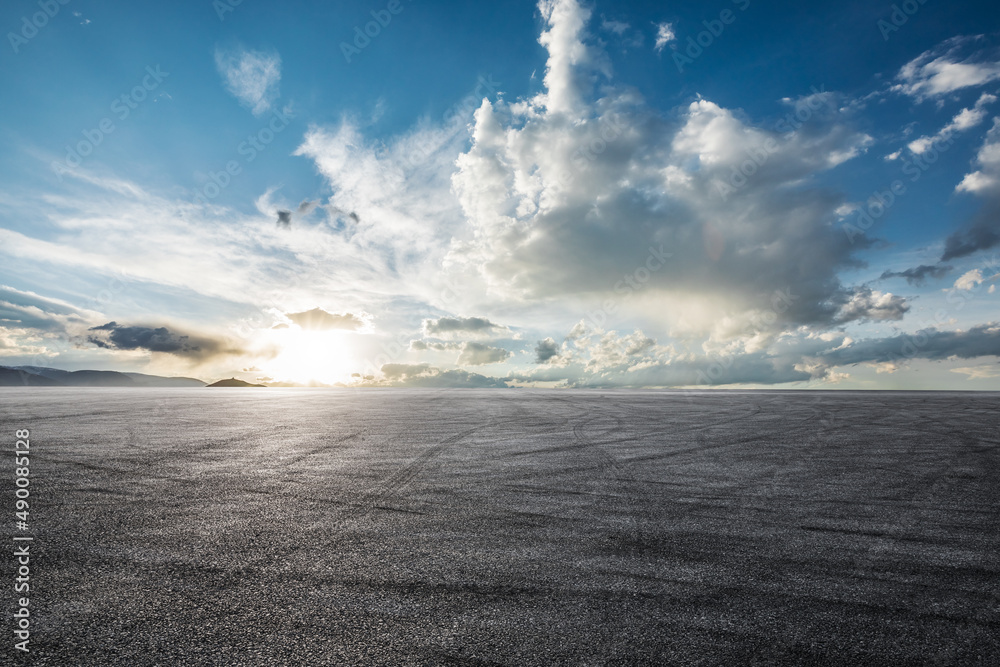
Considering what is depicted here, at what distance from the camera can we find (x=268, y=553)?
4.84 metres

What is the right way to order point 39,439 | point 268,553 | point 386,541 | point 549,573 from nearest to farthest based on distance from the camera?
point 549,573 < point 268,553 < point 386,541 < point 39,439

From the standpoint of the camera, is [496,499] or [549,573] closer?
[549,573]

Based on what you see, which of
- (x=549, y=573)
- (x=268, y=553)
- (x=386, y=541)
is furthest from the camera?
(x=386, y=541)

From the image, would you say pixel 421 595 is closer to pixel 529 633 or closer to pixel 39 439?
pixel 529 633

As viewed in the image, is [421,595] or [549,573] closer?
[421,595]

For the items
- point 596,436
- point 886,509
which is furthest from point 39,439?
point 886,509

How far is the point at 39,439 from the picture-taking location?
12.3 metres

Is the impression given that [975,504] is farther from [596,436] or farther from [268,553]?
[268,553]

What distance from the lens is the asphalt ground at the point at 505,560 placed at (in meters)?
3.29

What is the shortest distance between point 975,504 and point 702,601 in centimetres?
620

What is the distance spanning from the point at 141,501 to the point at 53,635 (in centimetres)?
385

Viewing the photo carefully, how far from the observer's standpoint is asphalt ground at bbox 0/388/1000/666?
3.29 m

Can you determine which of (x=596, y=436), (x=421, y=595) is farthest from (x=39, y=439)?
(x=596, y=436)

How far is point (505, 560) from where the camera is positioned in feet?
15.3
